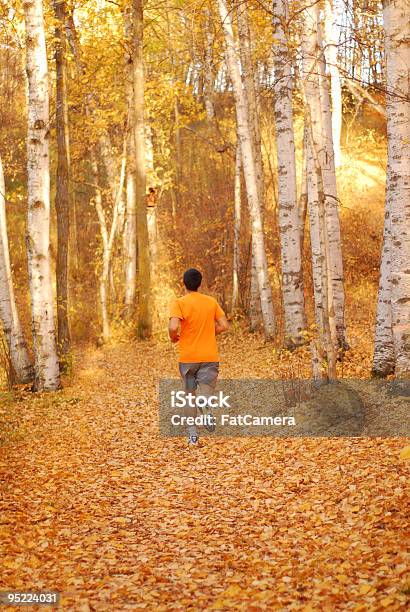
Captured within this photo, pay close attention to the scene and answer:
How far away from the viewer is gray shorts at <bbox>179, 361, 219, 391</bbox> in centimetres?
892

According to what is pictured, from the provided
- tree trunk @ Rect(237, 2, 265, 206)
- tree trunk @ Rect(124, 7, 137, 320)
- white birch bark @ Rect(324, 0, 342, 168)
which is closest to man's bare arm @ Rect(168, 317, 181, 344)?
tree trunk @ Rect(237, 2, 265, 206)

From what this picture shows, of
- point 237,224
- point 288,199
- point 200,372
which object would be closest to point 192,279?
point 200,372

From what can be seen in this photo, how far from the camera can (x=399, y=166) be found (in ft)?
29.5

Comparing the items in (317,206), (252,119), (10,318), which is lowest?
(10,318)

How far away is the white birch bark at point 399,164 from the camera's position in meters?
8.74

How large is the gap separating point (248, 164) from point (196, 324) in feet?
27.3

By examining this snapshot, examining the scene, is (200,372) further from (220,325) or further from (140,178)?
(140,178)

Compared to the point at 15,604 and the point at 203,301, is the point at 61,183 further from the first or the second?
the point at 15,604

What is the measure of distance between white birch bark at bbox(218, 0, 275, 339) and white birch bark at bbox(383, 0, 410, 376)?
7082mm

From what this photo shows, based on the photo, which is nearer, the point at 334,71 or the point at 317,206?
the point at 317,206

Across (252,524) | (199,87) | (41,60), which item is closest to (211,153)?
(199,87)

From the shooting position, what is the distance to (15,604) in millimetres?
5371

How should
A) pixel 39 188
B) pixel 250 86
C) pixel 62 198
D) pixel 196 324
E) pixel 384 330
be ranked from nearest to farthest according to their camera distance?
pixel 196 324 → pixel 384 330 → pixel 39 188 → pixel 62 198 → pixel 250 86

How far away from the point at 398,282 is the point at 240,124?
27.8 ft
